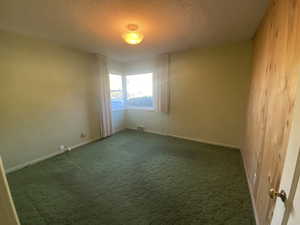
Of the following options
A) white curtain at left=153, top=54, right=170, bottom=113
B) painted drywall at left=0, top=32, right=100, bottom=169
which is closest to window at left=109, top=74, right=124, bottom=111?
painted drywall at left=0, top=32, right=100, bottom=169

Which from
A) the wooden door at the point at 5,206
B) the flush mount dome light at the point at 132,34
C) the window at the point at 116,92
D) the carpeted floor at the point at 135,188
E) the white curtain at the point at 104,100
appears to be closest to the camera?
the wooden door at the point at 5,206

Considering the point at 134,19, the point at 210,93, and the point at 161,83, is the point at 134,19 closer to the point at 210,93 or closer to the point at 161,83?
the point at 161,83

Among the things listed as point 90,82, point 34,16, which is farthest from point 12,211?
point 90,82

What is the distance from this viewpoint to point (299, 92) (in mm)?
582

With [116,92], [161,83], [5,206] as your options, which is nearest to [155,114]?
[161,83]

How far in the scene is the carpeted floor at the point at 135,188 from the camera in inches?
59.1

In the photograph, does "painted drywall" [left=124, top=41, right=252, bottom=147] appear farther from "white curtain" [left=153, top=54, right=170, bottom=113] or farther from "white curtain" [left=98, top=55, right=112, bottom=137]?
"white curtain" [left=98, top=55, right=112, bottom=137]

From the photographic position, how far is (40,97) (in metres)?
2.71

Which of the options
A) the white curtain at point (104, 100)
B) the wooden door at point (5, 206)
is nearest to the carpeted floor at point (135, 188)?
the white curtain at point (104, 100)

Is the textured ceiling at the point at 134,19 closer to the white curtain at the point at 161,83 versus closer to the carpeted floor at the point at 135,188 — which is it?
the white curtain at the point at 161,83

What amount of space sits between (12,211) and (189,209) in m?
1.62

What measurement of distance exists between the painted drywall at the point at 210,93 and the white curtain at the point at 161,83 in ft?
0.46

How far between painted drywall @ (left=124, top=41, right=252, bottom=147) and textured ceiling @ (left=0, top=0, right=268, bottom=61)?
1.64ft

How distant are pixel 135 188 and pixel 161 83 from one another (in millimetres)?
2782
